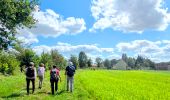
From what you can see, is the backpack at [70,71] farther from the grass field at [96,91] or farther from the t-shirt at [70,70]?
the grass field at [96,91]

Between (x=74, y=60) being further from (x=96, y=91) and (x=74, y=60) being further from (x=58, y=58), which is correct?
(x=96, y=91)

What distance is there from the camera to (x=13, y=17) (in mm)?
36156

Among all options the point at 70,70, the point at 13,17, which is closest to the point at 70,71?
the point at 70,70

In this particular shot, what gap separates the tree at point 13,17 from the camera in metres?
34.8

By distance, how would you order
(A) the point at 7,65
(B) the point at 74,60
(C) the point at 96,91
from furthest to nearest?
(B) the point at 74,60, (A) the point at 7,65, (C) the point at 96,91

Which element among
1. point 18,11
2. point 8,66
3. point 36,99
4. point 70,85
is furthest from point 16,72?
point 36,99

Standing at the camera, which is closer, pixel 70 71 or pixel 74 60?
pixel 70 71

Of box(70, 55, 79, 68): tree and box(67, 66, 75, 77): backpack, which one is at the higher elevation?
box(70, 55, 79, 68): tree

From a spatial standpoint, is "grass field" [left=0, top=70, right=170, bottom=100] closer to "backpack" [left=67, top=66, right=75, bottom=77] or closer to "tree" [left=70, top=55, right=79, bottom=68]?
"backpack" [left=67, top=66, right=75, bottom=77]

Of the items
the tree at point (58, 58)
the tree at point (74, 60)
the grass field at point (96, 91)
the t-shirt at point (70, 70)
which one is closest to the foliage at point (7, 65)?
the grass field at point (96, 91)

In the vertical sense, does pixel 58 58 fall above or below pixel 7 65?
above

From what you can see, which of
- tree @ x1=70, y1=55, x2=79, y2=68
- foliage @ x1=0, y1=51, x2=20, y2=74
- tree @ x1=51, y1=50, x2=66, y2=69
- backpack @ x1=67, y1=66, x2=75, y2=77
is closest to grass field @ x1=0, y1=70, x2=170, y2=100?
backpack @ x1=67, y1=66, x2=75, y2=77

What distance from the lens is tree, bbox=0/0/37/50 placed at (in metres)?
→ 34.8

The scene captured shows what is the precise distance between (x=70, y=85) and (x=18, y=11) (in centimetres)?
1126
